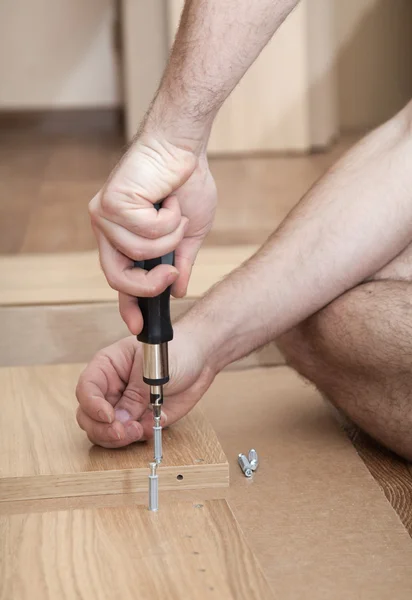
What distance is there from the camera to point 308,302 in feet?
4.40

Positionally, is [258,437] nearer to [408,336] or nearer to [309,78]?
[408,336]

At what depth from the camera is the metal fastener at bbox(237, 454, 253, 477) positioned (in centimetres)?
130

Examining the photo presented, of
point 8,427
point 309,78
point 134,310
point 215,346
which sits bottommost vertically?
point 309,78

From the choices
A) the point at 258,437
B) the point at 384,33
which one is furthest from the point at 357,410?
the point at 384,33

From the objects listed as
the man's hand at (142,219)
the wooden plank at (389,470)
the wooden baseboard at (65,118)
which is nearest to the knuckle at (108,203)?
the man's hand at (142,219)

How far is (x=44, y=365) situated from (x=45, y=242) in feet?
2.18

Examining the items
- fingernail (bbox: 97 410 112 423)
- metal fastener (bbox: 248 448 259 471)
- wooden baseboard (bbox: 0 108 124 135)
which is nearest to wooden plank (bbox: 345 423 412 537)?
metal fastener (bbox: 248 448 259 471)

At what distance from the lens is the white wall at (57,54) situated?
4270 mm

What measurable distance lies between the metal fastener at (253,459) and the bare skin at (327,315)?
10 cm

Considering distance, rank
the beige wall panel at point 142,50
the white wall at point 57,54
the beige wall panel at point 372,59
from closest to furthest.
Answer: the beige wall panel at point 142,50
the beige wall panel at point 372,59
the white wall at point 57,54

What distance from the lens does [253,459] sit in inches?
52.2

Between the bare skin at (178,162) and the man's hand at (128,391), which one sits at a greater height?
the bare skin at (178,162)

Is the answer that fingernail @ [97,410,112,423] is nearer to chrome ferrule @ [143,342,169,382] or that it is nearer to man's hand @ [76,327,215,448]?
man's hand @ [76,327,215,448]

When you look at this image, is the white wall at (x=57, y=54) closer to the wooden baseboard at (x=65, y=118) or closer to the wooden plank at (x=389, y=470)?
the wooden baseboard at (x=65, y=118)
